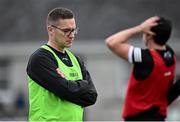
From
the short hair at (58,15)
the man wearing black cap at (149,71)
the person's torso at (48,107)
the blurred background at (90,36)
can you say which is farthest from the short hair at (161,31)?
the blurred background at (90,36)

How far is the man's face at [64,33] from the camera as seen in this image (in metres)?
6.43

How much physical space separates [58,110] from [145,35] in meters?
2.39

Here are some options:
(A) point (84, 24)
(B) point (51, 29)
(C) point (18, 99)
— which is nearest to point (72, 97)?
(B) point (51, 29)

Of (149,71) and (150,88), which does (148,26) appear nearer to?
(149,71)

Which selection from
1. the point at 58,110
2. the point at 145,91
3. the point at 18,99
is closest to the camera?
the point at 58,110

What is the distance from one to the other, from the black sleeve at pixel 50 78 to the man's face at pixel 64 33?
0.14 m

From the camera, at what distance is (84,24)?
28.9m

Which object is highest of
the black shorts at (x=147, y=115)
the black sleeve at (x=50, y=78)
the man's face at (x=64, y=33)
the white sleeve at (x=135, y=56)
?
the man's face at (x=64, y=33)

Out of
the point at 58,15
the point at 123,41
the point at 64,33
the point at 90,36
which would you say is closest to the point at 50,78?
the point at 64,33

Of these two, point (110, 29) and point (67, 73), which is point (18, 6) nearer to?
point (110, 29)

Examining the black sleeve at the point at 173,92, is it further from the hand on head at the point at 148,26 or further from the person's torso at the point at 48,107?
the person's torso at the point at 48,107

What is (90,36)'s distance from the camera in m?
28.9

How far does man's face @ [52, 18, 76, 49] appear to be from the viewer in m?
6.43

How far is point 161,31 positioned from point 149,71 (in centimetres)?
45
